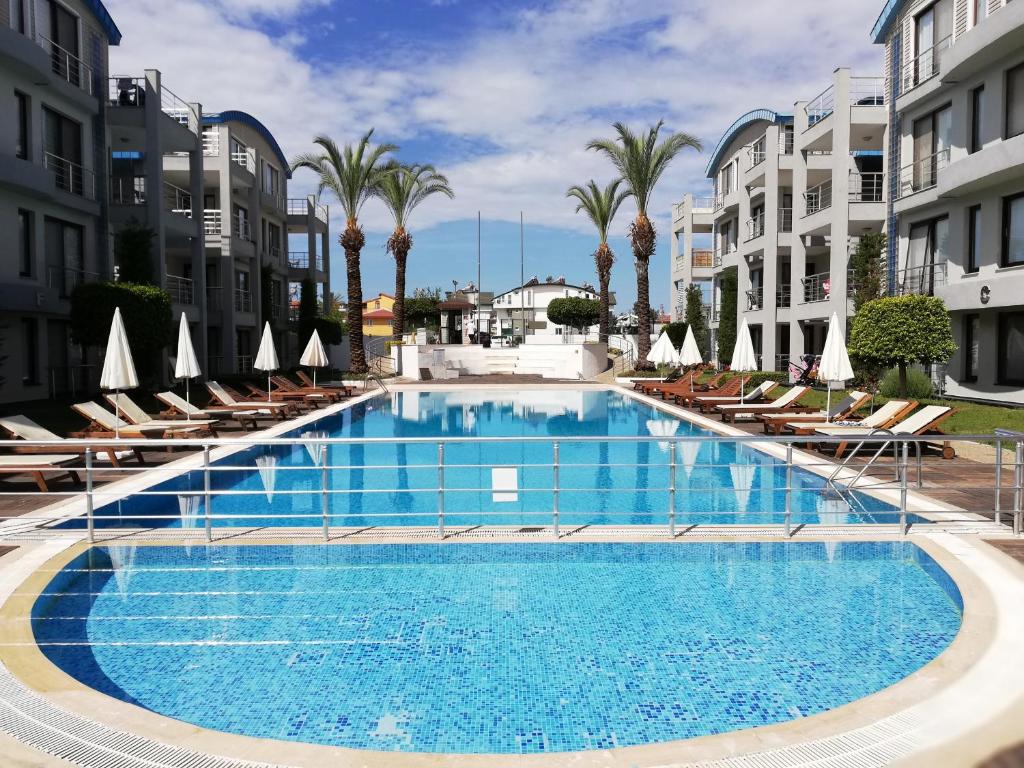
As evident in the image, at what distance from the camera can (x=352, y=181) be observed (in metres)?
35.2

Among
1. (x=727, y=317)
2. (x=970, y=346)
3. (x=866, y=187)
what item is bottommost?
(x=970, y=346)

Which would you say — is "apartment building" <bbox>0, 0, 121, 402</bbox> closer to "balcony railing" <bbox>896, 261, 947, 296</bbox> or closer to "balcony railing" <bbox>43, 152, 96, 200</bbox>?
"balcony railing" <bbox>43, 152, 96, 200</bbox>

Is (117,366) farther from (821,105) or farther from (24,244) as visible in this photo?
(821,105)

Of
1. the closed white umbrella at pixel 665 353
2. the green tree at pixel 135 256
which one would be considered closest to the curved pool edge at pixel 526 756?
the green tree at pixel 135 256

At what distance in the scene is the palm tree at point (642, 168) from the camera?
3450cm

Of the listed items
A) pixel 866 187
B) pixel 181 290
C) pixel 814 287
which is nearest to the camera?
pixel 866 187

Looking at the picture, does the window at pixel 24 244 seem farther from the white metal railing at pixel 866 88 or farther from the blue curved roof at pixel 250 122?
the white metal railing at pixel 866 88

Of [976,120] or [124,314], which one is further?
[124,314]

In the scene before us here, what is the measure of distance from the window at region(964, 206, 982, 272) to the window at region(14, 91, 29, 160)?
84.3 feet

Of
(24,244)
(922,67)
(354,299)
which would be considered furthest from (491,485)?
(354,299)

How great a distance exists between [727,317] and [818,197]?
25.7 feet

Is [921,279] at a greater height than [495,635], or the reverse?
[921,279]

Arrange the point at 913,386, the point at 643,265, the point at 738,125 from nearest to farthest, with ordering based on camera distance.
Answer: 1. the point at 913,386
2. the point at 643,265
3. the point at 738,125

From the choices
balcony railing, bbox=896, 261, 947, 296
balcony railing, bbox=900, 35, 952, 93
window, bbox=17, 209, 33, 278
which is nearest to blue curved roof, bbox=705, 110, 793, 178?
balcony railing, bbox=900, 35, 952, 93
